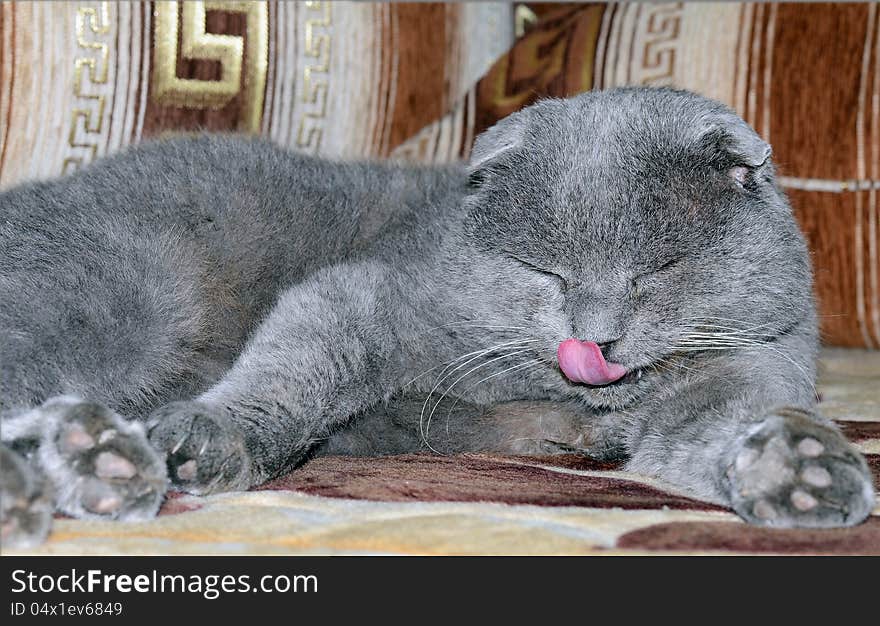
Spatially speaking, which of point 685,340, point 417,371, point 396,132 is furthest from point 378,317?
point 396,132

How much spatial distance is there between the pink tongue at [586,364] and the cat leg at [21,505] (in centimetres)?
63

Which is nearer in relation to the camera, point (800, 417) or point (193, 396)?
point (800, 417)

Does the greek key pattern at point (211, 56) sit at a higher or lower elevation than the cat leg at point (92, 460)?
higher

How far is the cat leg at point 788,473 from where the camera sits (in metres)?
1.02

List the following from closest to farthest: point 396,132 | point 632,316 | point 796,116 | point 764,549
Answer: point 764,549 → point 632,316 → point 796,116 → point 396,132

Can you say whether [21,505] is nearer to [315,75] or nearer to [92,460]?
[92,460]

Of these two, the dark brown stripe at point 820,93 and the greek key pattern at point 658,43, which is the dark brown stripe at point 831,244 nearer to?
the dark brown stripe at point 820,93

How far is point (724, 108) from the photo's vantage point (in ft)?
4.46

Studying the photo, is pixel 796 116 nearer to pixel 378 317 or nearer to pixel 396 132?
pixel 396 132

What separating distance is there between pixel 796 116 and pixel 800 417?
1109 millimetres

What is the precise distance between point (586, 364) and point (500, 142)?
13.5 inches

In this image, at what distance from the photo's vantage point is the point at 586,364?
4.09 feet

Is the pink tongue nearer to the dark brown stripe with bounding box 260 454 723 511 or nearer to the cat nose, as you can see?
the cat nose

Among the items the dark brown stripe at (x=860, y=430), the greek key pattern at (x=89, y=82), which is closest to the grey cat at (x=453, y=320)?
the dark brown stripe at (x=860, y=430)
